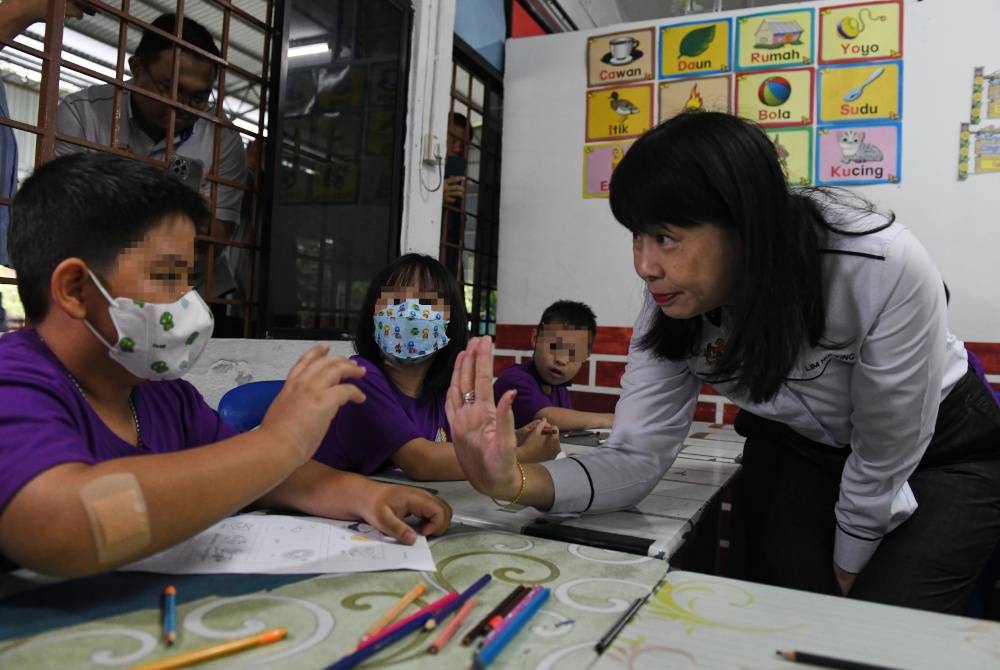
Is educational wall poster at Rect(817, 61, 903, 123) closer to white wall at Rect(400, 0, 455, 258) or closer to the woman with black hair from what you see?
white wall at Rect(400, 0, 455, 258)

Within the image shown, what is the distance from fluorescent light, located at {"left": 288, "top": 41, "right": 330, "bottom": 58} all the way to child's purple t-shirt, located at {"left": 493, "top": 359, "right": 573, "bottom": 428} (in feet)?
4.37

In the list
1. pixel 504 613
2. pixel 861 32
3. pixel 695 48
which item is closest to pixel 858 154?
pixel 861 32

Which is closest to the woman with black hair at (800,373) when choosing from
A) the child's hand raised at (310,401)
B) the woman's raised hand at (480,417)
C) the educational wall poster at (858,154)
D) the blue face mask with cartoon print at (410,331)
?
the woman's raised hand at (480,417)

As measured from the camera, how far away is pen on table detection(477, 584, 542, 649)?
53cm

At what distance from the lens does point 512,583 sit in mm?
665

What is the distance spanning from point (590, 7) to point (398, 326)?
3595 mm

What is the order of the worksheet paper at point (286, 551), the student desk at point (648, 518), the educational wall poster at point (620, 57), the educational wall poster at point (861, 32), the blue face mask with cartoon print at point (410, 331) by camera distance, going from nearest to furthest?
the worksheet paper at point (286, 551) < the student desk at point (648, 518) < the blue face mask with cartoon print at point (410, 331) < the educational wall poster at point (861, 32) < the educational wall poster at point (620, 57)

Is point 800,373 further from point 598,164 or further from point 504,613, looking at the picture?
point 598,164

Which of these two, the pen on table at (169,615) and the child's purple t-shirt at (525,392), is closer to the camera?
the pen on table at (169,615)

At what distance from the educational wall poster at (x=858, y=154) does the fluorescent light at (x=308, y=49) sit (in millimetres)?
2045

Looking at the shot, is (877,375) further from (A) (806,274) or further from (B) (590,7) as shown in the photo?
(B) (590,7)

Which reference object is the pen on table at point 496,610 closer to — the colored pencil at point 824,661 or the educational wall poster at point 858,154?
the colored pencil at point 824,661

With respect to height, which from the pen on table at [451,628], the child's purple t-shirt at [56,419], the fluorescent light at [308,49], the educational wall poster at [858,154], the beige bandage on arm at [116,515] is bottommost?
the pen on table at [451,628]

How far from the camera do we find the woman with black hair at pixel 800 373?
0.94 metres
